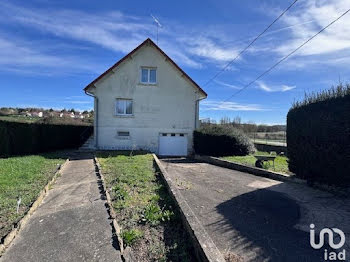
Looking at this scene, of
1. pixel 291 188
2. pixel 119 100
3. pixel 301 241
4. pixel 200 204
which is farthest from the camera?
pixel 119 100

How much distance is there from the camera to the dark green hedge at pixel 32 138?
13.6 meters

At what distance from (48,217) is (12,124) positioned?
11561 millimetres

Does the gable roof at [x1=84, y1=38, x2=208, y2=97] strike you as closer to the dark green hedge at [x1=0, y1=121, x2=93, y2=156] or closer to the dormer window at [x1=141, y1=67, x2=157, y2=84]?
the dormer window at [x1=141, y1=67, x2=157, y2=84]

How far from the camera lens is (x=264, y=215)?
5.44m

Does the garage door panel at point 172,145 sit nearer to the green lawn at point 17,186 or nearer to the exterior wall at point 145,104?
the exterior wall at point 145,104

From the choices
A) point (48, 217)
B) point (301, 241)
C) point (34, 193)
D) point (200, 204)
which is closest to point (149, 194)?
point (200, 204)

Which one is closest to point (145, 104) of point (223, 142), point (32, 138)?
point (223, 142)

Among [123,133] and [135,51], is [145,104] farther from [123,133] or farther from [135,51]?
[135,51]

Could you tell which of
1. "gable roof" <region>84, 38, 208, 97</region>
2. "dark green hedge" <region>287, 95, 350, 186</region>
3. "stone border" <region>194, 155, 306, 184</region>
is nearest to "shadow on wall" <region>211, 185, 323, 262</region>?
"dark green hedge" <region>287, 95, 350, 186</region>

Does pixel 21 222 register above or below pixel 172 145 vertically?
below

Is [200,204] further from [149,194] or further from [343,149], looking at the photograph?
[343,149]

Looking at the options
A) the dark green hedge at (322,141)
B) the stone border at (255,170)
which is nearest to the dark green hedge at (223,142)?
the stone border at (255,170)

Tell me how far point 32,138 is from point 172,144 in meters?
9.73

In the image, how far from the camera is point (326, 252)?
387 cm
